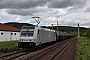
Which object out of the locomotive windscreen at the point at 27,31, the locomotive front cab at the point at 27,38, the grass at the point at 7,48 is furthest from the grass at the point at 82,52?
the grass at the point at 7,48

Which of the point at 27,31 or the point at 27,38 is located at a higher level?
the point at 27,31

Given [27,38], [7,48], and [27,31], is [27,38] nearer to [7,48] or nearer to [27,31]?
[27,31]

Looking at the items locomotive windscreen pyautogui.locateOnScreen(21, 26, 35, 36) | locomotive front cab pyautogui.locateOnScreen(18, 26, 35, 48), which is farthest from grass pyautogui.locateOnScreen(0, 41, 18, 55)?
locomotive windscreen pyautogui.locateOnScreen(21, 26, 35, 36)

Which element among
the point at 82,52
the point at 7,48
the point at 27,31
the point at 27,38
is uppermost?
the point at 27,31

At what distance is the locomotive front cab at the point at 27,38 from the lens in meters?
23.1

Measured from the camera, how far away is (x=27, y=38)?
2339cm

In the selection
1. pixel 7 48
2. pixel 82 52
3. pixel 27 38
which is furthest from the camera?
pixel 7 48

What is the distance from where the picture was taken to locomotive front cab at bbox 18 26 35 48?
23.1 meters

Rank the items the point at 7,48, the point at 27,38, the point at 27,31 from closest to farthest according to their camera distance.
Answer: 1. the point at 27,38
2. the point at 27,31
3. the point at 7,48

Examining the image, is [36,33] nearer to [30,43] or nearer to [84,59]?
[30,43]

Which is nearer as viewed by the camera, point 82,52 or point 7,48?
point 82,52

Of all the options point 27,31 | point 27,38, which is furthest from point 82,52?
point 27,31

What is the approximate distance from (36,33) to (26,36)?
142 cm

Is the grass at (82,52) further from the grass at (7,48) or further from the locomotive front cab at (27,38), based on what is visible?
the grass at (7,48)
